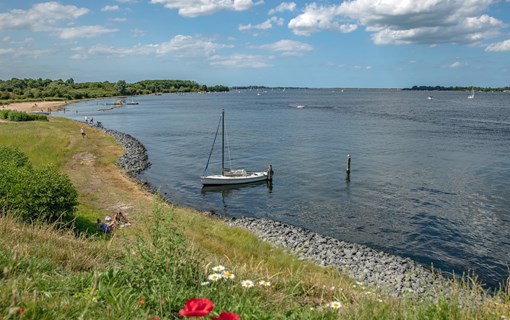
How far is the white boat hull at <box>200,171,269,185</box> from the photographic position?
39.8 metres

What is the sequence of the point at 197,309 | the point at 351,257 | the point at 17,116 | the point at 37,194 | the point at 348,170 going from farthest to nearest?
the point at 17,116 → the point at 348,170 → the point at 351,257 → the point at 37,194 → the point at 197,309

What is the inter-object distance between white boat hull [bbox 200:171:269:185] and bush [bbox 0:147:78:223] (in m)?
20.4

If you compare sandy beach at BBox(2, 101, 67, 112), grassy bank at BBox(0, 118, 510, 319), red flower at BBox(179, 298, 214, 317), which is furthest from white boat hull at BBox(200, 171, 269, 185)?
sandy beach at BBox(2, 101, 67, 112)

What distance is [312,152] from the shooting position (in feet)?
184

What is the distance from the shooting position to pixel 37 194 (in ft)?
59.2

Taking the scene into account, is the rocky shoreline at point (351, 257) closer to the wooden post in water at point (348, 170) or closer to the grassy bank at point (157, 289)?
the grassy bank at point (157, 289)

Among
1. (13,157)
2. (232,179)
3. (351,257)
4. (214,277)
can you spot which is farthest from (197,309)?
(232,179)

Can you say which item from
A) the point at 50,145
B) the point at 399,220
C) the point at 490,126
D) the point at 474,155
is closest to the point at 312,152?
the point at 474,155

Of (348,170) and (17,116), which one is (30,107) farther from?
(348,170)

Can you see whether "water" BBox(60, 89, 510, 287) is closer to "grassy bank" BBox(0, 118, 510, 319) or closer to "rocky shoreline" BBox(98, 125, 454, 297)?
"rocky shoreline" BBox(98, 125, 454, 297)

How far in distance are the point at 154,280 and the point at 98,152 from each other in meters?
51.5

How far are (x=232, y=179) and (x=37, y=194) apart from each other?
23204mm

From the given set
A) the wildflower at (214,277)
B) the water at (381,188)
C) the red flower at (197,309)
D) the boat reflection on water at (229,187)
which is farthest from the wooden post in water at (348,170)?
the red flower at (197,309)

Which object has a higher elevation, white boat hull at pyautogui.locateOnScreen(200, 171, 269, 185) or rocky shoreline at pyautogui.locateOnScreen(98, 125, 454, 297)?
white boat hull at pyautogui.locateOnScreen(200, 171, 269, 185)
